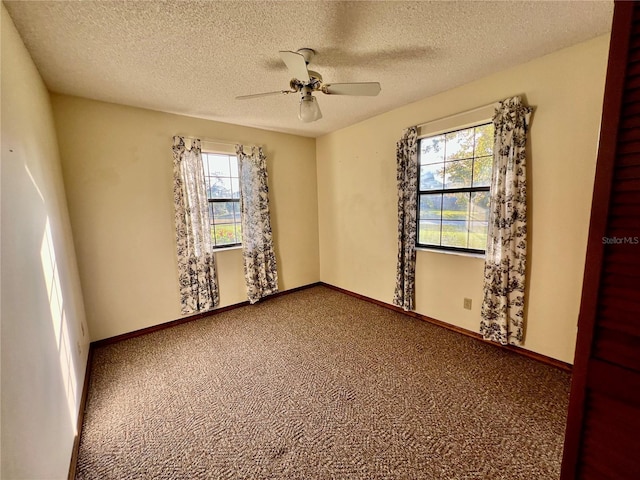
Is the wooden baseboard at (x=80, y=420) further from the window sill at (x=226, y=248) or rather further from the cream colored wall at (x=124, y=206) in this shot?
the window sill at (x=226, y=248)

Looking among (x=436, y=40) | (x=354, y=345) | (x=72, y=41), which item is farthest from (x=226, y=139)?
(x=354, y=345)

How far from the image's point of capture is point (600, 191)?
748 millimetres

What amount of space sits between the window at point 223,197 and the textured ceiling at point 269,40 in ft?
3.09

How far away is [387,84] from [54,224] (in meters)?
2.93

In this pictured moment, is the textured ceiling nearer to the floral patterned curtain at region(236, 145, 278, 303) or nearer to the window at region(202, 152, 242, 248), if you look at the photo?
the window at region(202, 152, 242, 248)

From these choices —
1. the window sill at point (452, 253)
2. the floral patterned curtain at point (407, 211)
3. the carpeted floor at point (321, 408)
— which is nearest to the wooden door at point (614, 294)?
the carpeted floor at point (321, 408)

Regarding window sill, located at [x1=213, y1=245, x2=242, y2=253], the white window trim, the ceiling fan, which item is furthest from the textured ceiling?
window sill, located at [x1=213, y1=245, x2=242, y2=253]

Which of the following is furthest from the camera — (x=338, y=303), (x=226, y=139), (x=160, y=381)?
(x=338, y=303)

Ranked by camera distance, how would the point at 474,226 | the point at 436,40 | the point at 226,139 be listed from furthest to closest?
the point at 226,139 < the point at 474,226 < the point at 436,40

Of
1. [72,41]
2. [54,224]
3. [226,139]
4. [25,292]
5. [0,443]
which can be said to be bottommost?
[0,443]

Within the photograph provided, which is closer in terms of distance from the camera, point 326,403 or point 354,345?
point 326,403

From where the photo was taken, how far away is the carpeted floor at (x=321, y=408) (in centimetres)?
143

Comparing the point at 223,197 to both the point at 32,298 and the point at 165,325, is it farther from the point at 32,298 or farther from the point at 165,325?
the point at 32,298

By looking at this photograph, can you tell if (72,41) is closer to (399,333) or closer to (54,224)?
→ (54,224)
